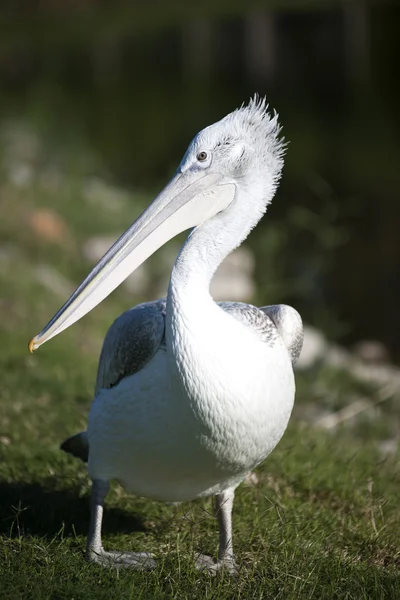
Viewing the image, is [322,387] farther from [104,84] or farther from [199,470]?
[104,84]

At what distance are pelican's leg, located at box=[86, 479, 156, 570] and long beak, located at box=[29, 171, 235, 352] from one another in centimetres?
76

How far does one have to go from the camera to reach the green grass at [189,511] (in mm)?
3562

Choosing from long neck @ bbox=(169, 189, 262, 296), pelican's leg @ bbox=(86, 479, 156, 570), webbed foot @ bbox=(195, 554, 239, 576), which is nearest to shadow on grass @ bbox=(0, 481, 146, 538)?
pelican's leg @ bbox=(86, 479, 156, 570)

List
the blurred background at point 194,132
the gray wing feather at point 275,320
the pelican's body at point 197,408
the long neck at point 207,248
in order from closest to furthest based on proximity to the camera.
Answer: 1. the pelican's body at point 197,408
2. the long neck at point 207,248
3. the gray wing feather at point 275,320
4. the blurred background at point 194,132

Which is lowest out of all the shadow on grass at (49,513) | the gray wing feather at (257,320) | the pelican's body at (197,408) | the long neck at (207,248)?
the shadow on grass at (49,513)

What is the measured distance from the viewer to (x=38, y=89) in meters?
21.3

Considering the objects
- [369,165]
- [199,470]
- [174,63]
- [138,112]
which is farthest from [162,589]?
[174,63]

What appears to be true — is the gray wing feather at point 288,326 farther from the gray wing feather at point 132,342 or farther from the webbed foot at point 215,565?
the webbed foot at point 215,565

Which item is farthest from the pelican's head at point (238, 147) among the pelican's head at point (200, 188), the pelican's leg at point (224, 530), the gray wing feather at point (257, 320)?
the pelican's leg at point (224, 530)

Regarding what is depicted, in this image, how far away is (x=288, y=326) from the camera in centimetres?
404

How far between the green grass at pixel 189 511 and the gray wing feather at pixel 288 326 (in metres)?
0.67

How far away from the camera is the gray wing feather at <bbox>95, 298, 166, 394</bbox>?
3705mm

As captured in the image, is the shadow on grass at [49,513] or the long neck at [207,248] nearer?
the long neck at [207,248]

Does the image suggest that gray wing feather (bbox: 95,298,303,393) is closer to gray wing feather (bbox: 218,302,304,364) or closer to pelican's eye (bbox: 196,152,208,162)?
gray wing feather (bbox: 218,302,304,364)
